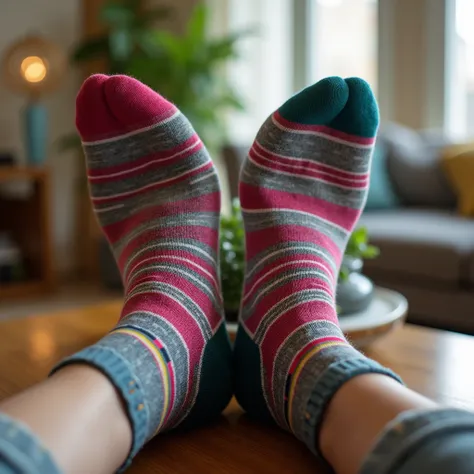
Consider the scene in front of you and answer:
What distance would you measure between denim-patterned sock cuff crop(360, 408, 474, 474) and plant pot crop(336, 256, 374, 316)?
524mm

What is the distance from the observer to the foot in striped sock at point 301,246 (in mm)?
671

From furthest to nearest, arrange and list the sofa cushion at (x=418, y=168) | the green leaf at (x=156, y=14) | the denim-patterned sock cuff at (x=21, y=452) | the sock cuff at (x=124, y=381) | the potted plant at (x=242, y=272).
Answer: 1. the green leaf at (x=156, y=14)
2. the sofa cushion at (x=418, y=168)
3. the potted plant at (x=242, y=272)
4. the sock cuff at (x=124, y=381)
5. the denim-patterned sock cuff at (x=21, y=452)

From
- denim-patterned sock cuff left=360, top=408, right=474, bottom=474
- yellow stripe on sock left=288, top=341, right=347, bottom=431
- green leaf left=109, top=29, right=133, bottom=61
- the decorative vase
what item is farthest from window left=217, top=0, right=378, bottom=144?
denim-patterned sock cuff left=360, top=408, right=474, bottom=474

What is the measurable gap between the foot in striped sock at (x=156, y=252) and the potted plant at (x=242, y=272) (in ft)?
0.28

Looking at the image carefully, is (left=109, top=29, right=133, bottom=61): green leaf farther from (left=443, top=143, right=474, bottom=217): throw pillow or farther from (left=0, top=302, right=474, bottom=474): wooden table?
(left=0, top=302, right=474, bottom=474): wooden table

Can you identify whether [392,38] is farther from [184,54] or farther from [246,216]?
[246,216]

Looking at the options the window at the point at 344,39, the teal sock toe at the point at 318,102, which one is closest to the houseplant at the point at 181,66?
the window at the point at 344,39

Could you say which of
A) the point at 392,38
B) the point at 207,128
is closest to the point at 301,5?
the point at 392,38

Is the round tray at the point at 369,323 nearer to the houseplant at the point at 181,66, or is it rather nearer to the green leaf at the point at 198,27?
the houseplant at the point at 181,66

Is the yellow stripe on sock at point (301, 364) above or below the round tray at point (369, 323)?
above

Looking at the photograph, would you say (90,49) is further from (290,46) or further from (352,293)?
(352,293)

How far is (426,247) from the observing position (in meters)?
1.90

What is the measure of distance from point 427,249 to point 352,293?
890 mm

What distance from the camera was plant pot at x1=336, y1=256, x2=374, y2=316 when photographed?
1.06 meters
